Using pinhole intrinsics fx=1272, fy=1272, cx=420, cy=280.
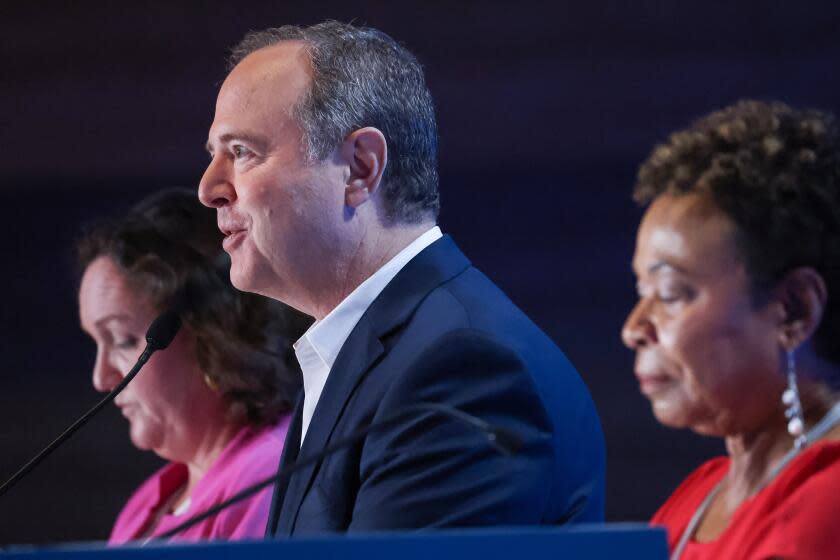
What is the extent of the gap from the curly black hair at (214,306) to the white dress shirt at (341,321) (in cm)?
64

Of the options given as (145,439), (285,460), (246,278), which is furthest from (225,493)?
(246,278)

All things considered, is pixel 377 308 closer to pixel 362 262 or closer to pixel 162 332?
pixel 362 262

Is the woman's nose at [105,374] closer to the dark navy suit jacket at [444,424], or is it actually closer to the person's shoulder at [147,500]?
the person's shoulder at [147,500]

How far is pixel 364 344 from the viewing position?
1.58 m

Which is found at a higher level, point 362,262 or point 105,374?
point 362,262

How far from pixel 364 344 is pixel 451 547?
72cm

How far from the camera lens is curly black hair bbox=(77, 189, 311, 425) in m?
2.33

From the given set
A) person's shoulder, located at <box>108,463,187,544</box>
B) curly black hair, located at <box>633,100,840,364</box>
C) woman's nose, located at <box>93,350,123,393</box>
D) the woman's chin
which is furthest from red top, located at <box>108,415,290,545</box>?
curly black hair, located at <box>633,100,840,364</box>

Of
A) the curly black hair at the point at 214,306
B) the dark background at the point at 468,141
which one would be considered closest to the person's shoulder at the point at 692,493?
the curly black hair at the point at 214,306

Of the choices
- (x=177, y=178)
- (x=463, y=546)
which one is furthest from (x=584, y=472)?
(x=177, y=178)

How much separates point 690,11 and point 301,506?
1.64m

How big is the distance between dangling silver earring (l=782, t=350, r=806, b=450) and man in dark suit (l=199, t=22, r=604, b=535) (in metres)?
0.23

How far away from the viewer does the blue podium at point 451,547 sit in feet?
2.82

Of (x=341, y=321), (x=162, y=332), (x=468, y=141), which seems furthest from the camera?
(x=468, y=141)
